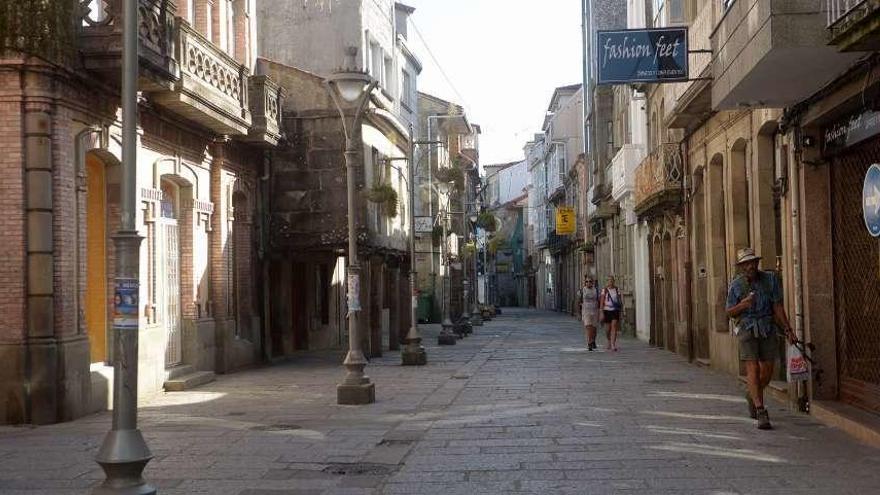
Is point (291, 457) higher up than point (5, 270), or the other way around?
point (5, 270)

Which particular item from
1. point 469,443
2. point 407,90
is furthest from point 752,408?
point 407,90

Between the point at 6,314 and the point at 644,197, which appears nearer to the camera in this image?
the point at 6,314

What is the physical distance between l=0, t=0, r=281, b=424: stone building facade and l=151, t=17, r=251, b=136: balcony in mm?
42

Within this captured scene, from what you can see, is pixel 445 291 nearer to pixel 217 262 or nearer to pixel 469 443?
pixel 217 262

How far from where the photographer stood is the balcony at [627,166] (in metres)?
29.9

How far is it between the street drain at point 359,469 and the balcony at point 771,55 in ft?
17.3

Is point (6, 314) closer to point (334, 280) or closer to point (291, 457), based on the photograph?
point (291, 457)

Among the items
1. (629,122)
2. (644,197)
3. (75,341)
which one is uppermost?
(629,122)

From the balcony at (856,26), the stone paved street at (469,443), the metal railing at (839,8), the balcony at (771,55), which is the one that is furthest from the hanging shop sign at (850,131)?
the stone paved street at (469,443)

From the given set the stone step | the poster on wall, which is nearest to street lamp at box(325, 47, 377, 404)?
the stone step

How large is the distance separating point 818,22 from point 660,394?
673cm

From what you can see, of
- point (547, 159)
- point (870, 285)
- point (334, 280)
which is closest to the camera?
point (870, 285)

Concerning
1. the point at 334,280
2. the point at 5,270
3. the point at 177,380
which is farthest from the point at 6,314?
the point at 334,280

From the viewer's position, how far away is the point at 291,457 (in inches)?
402
